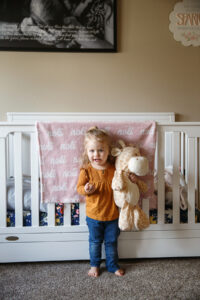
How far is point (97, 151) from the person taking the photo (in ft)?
3.56

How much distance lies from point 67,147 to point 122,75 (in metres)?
1.03

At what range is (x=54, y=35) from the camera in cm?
184

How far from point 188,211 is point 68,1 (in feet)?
5.59

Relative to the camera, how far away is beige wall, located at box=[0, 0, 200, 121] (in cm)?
190

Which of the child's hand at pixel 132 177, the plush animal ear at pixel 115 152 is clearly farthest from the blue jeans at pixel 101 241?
the plush animal ear at pixel 115 152

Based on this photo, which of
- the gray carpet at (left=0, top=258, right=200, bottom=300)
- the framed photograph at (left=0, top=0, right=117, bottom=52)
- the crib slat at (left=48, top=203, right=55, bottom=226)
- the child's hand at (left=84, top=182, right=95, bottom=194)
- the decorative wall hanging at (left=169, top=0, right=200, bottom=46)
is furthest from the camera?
the decorative wall hanging at (left=169, top=0, right=200, bottom=46)

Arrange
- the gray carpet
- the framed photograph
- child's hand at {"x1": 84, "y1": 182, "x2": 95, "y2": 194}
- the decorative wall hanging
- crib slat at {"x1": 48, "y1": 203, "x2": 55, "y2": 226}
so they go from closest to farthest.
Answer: the gray carpet
child's hand at {"x1": 84, "y1": 182, "x2": 95, "y2": 194}
crib slat at {"x1": 48, "y1": 203, "x2": 55, "y2": 226}
the framed photograph
the decorative wall hanging

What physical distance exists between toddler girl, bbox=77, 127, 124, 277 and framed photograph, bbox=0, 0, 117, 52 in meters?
1.07

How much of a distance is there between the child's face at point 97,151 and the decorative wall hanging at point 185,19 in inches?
53.8

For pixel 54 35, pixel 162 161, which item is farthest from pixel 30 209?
pixel 54 35

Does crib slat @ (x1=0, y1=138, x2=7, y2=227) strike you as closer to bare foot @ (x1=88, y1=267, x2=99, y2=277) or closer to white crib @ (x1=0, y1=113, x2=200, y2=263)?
white crib @ (x1=0, y1=113, x2=200, y2=263)

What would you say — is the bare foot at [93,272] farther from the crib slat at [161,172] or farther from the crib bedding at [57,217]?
the crib slat at [161,172]

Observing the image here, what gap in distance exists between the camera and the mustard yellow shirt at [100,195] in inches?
43.8

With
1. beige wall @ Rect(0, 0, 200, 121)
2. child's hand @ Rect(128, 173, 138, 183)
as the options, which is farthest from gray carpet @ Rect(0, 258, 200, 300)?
beige wall @ Rect(0, 0, 200, 121)
